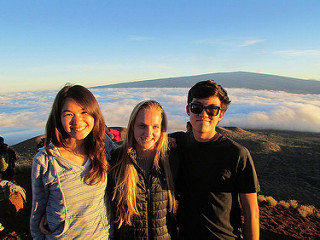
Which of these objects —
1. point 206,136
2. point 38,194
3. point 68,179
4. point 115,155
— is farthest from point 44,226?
point 206,136

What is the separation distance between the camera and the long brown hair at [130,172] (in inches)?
74.6

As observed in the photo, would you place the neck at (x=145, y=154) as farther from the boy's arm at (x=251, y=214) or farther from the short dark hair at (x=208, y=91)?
the boy's arm at (x=251, y=214)

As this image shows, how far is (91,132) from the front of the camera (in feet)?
6.55

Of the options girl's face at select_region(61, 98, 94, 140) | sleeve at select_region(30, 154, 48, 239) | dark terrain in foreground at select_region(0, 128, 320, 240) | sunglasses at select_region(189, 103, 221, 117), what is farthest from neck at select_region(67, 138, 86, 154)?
dark terrain in foreground at select_region(0, 128, 320, 240)

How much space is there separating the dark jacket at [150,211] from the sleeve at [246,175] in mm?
660

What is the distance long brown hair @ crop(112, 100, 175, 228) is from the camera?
189 cm

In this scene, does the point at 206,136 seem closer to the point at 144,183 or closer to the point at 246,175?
the point at 246,175

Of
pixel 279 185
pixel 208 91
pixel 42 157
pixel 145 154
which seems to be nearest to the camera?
pixel 42 157

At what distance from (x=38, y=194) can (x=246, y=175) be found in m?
1.72

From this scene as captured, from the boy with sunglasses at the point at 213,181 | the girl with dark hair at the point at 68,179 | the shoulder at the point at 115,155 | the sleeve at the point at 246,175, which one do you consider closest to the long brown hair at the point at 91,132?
the girl with dark hair at the point at 68,179

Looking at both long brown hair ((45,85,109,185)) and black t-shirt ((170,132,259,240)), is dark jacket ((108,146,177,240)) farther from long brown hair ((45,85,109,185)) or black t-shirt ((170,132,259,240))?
long brown hair ((45,85,109,185))

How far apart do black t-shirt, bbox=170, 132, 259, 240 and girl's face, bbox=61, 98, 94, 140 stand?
1.00 meters

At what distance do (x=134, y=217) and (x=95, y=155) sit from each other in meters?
0.66

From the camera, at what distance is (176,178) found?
2066 mm
